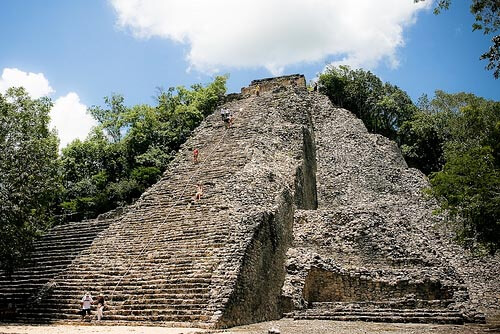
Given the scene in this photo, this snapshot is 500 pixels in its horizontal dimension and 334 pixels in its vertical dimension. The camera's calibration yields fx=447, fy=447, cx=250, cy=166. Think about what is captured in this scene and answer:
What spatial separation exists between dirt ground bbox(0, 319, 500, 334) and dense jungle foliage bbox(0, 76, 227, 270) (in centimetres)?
355

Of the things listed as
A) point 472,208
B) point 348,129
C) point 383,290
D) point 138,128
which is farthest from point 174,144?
point 472,208

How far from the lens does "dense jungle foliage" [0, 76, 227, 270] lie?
12.7m

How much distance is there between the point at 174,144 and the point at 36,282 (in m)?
16.7

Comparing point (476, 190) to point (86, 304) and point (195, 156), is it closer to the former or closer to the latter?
point (86, 304)

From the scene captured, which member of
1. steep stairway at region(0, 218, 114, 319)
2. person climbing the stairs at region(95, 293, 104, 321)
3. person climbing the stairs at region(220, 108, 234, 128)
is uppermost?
person climbing the stairs at region(220, 108, 234, 128)

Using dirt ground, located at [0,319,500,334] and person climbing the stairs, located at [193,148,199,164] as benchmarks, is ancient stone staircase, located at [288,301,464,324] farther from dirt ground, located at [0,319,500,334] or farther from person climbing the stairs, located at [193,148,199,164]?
person climbing the stairs, located at [193,148,199,164]

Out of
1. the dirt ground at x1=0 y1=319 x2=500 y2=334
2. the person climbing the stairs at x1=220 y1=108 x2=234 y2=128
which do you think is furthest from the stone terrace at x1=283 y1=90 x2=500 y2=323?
the person climbing the stairs at x1=220 y1=108 x2=234 y2=128

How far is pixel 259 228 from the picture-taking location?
12422 mm

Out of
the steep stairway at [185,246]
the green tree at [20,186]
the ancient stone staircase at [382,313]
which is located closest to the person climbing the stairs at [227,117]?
the steep stairway at [185,246]

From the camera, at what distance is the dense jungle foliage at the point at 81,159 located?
12.7 metres

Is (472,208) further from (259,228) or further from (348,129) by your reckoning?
(348,129)

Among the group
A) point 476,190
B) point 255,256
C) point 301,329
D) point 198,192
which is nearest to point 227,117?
point 198,192

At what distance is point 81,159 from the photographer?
30.8 m

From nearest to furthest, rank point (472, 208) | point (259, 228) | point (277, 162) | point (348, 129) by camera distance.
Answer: point (472, 208) < point (259, 228) < point (277, 162) < point (348, 129)
